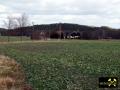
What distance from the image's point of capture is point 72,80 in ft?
47.8

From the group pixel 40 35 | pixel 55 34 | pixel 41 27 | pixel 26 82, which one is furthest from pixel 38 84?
pixel 41 27

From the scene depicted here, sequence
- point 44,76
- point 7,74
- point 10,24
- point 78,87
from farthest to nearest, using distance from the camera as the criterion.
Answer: point 10,24, point 7,74, point 44,76, point 78,87

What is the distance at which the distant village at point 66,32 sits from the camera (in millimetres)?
106562

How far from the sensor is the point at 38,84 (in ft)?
46.5

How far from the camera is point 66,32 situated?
117 metres

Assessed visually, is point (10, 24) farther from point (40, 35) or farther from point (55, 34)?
point (40, 35)

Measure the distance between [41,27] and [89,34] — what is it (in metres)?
29.9

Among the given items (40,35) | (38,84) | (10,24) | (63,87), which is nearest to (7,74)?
(38,84)

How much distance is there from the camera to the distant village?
350 ft

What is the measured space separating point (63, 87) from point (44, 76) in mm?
3254

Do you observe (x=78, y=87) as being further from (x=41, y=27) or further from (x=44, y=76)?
(x=41, y=27)

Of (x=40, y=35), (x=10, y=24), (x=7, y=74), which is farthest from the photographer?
(x=10, y=24)

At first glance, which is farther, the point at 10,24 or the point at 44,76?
the point at 10,24

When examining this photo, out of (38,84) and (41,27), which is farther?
(41,27)
